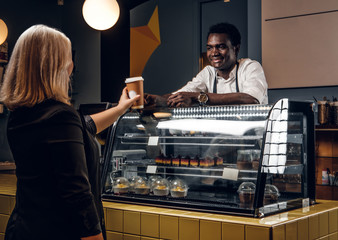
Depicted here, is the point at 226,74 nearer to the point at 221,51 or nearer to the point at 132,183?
the point at 221,51

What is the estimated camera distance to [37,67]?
55.2 inches

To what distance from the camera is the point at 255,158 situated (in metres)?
2.15

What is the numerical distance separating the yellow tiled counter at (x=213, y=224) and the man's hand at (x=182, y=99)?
2.15 ft

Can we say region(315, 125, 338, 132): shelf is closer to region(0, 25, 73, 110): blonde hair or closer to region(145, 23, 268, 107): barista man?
region(145, 23, 268, 107): barista man

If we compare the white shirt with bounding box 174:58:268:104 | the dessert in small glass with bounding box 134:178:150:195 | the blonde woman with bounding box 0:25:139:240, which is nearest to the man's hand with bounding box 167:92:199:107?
the white shirt with bounding box 174:58:268:104

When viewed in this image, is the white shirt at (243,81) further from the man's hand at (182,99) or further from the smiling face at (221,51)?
the man's hand at (182,99)

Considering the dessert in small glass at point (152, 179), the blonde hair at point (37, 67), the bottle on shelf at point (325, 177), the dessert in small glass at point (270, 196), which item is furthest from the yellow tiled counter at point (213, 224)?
the bottle on shelf at point (325, 177)

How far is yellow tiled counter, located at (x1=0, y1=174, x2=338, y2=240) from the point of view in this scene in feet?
5.88

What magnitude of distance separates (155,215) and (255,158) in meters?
0.61

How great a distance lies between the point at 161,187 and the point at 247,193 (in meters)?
0.57

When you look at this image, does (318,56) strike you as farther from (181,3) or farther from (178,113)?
(181,3)

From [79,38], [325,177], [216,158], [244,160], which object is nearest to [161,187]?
[216,158]

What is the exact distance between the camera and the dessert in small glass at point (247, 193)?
6.69 ft

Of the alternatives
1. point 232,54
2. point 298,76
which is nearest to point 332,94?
point 298,76
